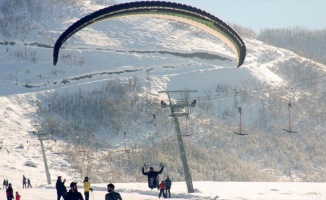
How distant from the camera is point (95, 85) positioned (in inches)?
3991

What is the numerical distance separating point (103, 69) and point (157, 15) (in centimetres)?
9851

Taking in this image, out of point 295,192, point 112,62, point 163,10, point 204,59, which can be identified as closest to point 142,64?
point 112,62

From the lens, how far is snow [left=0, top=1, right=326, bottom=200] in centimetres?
7612

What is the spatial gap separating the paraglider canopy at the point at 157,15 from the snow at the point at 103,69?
4469 cm

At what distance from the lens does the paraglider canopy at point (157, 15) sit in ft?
49.0

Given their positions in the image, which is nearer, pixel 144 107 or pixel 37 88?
pixel 144 107

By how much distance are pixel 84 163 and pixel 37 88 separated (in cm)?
3090

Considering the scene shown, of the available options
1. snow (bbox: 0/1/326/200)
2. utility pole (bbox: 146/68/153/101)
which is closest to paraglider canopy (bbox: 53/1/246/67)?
snow (bbox: 0/1/326/200)

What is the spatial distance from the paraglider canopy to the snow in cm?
4469

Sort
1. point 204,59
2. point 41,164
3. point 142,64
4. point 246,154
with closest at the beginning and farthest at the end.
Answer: point 41,164
point 246,154
point 142,64
point 204,59

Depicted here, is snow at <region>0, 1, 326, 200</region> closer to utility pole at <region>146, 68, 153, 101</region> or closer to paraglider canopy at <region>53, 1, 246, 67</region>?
utility pole at <region>146, 68, 153, 101</region>

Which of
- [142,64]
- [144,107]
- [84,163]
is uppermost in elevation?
[142,64]

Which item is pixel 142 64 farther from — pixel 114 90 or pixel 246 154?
pixel 246 154

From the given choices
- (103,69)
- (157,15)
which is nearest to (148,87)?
(103,69)
